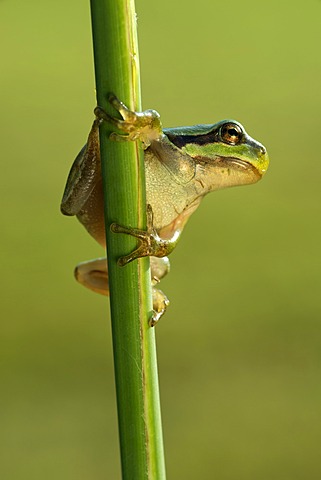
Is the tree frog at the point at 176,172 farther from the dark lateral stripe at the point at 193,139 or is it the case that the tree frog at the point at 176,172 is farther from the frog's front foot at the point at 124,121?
the frog's front foot at the point at 124,121

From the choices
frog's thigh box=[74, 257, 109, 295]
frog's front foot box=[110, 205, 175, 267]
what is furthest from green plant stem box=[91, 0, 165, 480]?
frog's thigh box=[74, 257, 109, 295]

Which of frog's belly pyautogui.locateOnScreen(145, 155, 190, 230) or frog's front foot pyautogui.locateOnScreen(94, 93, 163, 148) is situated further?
frog's belly pyautogui.locateOnScreen(145, 155, 190, 230)

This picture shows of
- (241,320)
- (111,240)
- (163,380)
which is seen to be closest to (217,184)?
(111,240)

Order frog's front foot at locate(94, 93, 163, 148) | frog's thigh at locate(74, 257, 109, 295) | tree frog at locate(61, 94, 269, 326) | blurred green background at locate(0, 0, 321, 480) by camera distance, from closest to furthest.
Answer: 1. frog's front foot at locate(94, 93, 163, 148)
2. tree frog at locate(61, 94, 269, 326)
3. frog's thigh at locate(74, 257, 109, 295)
4. blurred green background at locate(0, 0, 321, 480)

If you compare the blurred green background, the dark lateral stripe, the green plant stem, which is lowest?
the green plant stem

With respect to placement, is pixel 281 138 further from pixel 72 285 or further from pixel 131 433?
pixel 131 433

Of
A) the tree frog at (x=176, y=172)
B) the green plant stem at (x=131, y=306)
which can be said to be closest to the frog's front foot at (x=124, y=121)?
the green plant stem at (x=131, y=306)

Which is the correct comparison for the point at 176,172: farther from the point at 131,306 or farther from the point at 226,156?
the point at 131,306

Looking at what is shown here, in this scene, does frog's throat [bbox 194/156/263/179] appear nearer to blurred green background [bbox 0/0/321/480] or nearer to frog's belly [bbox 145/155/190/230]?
frog's belly [bbox 145/155/190/230]
